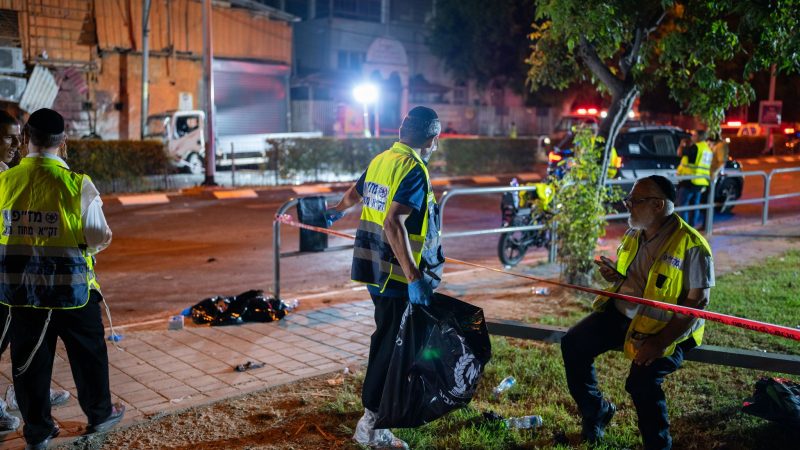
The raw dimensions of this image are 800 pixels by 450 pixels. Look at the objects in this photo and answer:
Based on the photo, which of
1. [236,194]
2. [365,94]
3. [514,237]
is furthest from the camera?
[365,94]

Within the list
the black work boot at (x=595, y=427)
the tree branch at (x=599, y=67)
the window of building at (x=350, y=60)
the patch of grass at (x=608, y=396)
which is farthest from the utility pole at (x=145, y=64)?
the black work boot at (x=595, y=427)

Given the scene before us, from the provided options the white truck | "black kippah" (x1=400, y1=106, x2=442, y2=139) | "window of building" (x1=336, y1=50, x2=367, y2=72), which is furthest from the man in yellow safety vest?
"window of building" (x1=336, y1=50, x2=367, y2=72)

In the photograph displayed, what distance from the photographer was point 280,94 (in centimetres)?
3206

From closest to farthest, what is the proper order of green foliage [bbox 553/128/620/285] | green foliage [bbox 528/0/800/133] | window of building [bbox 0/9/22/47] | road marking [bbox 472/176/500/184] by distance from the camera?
green foliage [bbox 528/0/800/133]
green foliage [bbox 553/128/620/285]
window of building [bbox 0/9/22/47]
road marking [bbox 472/176/500/184]

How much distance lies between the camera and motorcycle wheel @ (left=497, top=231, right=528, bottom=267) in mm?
9883

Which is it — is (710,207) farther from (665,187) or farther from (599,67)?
(665,187)

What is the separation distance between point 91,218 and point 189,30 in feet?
83.0

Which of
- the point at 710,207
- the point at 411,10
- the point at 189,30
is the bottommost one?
the point at 710,207

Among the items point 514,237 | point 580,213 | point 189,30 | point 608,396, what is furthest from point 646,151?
point 189,30

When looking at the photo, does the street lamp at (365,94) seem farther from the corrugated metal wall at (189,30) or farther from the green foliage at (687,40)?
the green foliage at (687,40)

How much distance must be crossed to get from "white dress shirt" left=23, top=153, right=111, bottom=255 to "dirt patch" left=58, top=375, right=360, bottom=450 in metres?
1.14

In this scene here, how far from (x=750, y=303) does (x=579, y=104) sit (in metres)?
23.4

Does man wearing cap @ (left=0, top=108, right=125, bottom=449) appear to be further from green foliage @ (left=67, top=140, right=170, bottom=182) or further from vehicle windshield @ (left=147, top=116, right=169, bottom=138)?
vehicle windshield @ (left=147, top=116, right=169, bottom=138)

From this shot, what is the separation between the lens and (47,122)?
404cm
